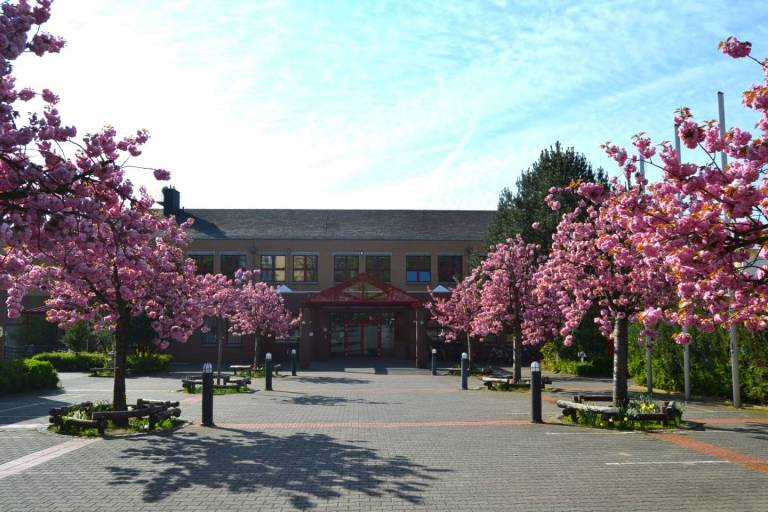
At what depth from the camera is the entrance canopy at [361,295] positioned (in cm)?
3462

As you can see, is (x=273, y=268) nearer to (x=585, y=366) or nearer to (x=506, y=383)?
(x=585, y=366)

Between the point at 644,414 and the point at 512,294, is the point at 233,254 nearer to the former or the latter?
the point at 512,294

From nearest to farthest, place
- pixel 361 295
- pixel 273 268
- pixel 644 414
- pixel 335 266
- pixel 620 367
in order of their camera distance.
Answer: pixel 644 414, pixel 620 367, pixel 361 295, pixel 273 268, pixel 335 266

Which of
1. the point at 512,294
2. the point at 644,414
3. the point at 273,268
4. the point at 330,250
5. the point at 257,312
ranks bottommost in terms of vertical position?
the point at 644,414

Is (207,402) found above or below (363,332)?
below

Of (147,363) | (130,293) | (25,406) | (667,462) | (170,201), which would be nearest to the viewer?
(667,462)

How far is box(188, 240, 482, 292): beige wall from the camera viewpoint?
41781mm

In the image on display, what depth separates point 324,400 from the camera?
18594mm

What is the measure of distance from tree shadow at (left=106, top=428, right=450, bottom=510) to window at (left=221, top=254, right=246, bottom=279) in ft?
99.6

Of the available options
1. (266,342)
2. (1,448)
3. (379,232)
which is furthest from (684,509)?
(379,232)

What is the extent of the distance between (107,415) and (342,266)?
30405 mm

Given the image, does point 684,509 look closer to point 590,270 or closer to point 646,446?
point 646,446

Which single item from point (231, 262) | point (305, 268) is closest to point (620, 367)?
point (305, 268)

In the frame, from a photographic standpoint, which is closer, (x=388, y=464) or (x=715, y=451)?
(x=388, y=464)
